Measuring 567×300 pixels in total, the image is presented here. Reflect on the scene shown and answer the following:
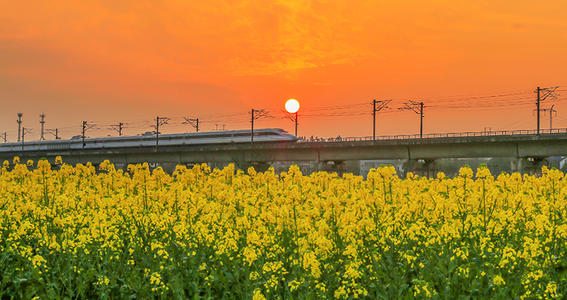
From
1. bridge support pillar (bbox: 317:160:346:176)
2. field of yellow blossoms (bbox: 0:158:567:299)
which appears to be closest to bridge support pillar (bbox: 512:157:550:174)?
bridge support pillar (bbox: 317:160:346:176)

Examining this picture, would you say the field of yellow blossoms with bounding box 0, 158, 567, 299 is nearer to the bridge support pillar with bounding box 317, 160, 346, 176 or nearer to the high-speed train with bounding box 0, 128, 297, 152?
the bridge support pillar with bounding box 317, 160, 346, 176

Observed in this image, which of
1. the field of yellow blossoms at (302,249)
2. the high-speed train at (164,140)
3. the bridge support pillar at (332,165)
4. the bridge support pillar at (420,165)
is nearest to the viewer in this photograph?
the field of yellow blossoms at (302,249)

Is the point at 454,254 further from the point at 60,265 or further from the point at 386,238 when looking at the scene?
the point at 60,265

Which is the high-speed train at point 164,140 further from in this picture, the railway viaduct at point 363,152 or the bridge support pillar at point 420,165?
the bridge support pillar at point 420,165

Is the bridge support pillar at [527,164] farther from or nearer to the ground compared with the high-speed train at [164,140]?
nearer to the ground

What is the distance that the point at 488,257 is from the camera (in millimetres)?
6578

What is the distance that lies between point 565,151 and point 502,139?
215 inches

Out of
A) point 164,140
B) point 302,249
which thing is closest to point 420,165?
point 164,140

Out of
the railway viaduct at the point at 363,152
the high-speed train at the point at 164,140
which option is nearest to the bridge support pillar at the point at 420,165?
the railway viaduct at the point at 363,152

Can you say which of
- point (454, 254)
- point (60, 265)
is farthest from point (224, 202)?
point (454, 254)

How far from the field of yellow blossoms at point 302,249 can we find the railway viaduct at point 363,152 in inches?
1677

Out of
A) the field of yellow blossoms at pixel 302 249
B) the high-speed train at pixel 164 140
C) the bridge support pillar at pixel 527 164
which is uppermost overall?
the high-speed train at pixel 164 140

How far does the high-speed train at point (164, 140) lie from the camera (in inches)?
2687

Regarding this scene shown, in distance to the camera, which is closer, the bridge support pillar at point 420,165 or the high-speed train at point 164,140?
the bridge support pillar at point 420,165
